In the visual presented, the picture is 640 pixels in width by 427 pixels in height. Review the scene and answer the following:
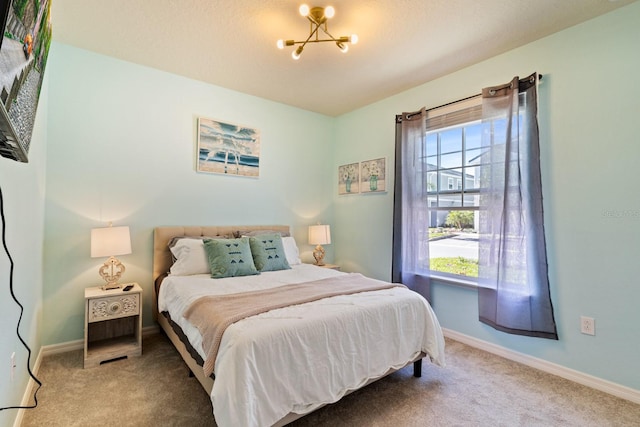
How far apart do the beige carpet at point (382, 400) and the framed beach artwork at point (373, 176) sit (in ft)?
7.02

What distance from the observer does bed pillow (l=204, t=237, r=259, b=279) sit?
9.23 feet

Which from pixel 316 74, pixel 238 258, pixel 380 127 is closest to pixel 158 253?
pixel 238 258

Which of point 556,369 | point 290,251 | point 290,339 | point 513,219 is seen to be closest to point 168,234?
point 290,251

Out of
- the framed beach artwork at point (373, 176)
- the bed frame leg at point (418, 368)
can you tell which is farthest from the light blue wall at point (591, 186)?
the framed beach artwork at point (373, 176)

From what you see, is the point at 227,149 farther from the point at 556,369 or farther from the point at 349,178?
the point at 556,369

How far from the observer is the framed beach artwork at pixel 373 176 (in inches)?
154

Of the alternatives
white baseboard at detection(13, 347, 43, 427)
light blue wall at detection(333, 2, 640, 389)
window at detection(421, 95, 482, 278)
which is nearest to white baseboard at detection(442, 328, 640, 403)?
light blue wall at detection(333, 2, 640, 389)

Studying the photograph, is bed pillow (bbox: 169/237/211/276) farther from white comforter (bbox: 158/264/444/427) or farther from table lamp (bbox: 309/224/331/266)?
table lamp (bbox: 309/224/331/266)

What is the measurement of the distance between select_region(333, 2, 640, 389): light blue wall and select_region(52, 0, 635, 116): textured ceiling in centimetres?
22

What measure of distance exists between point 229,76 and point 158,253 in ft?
6.70

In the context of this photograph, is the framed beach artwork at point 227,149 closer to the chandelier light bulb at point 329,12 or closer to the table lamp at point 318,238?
the table lamp at point 318,238

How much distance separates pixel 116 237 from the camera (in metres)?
2.63

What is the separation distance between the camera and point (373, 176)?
403 centimetres

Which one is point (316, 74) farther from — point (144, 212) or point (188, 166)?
point (144, 212)
